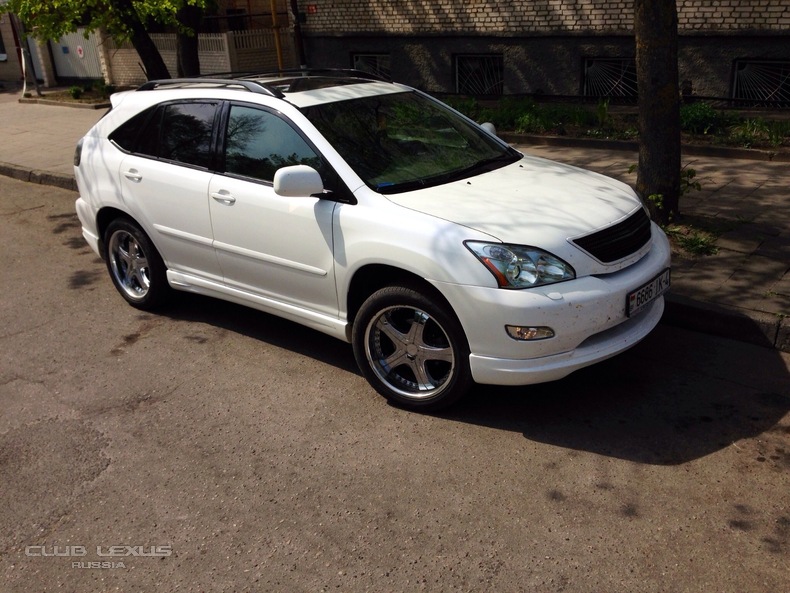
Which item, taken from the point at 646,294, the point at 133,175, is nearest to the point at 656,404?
the point at 646,294

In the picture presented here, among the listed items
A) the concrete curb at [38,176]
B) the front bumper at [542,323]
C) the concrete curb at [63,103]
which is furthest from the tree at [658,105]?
the concrete curb at [63,103]

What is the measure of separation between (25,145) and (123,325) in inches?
355

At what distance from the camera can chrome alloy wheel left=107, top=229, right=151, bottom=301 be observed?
6504mm

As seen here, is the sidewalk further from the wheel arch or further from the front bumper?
the wheel arch

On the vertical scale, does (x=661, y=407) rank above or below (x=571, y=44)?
below

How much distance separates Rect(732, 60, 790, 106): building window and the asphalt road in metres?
6.79

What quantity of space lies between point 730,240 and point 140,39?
734cm

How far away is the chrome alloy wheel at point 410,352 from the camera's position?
4.70 m

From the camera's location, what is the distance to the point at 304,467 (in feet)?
14.3

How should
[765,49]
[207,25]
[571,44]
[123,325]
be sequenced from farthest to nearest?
[207,25] < [571,44] < [765,49] < [123,325]

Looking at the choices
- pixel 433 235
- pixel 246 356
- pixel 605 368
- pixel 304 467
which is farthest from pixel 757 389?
pixel 246 356

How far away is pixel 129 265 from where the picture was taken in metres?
6.64

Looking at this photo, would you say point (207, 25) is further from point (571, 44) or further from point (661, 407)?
point (661, 407)

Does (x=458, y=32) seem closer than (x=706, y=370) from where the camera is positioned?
No
